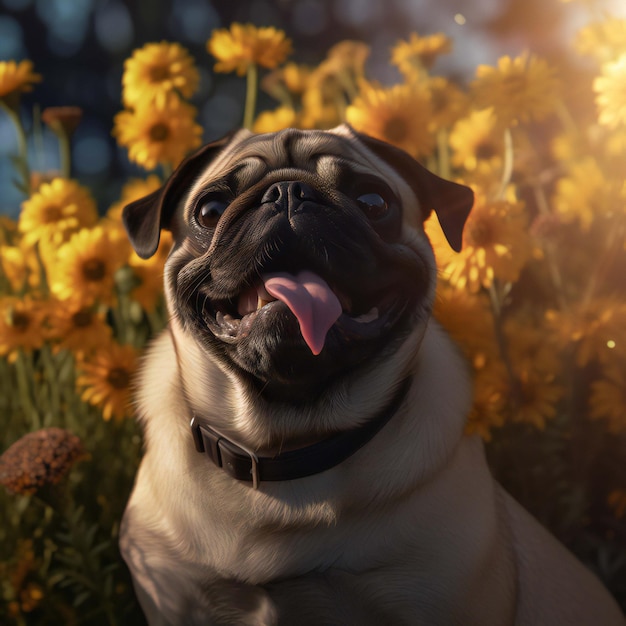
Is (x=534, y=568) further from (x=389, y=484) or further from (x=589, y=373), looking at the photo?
(x=589, y=373)

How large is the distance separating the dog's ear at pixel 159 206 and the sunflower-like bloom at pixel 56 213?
27.9 inches

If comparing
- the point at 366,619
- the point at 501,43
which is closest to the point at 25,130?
the point at 366,619

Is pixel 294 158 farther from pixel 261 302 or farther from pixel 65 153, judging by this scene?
pixel 65 153

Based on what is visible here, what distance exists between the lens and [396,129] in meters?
2.29

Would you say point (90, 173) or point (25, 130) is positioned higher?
point (25, 130)

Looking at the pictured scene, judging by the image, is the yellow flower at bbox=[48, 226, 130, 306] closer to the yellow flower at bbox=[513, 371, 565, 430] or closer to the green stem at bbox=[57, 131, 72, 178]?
the green stem at bbox=[57, 131, 72, 178]

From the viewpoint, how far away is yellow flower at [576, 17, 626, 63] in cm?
204

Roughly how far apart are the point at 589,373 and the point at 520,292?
0.56 meters

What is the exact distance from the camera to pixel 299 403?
5.06 feet

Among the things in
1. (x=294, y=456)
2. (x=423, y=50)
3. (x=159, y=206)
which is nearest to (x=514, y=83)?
(x=423, y=50)

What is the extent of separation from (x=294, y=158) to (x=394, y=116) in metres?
0.73

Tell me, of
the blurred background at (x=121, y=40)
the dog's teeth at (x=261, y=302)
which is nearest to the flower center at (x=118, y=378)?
the dog's teeth at (x=261, y=302)

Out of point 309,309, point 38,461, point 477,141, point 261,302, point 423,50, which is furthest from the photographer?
point 423,50

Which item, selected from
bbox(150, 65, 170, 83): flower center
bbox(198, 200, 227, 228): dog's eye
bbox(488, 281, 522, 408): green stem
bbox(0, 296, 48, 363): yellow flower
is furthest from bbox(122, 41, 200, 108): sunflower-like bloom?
bbox(488, 281, 522, 408): green stem
